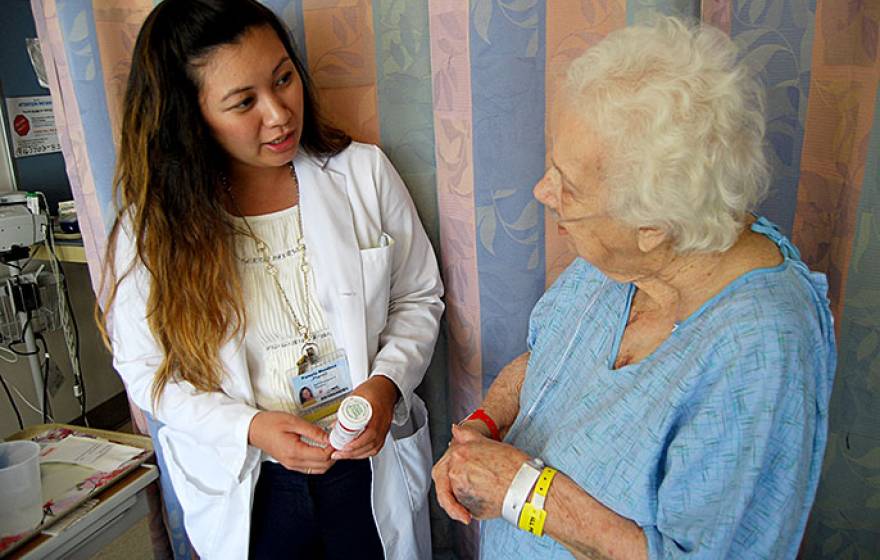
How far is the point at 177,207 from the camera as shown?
47.4 inches

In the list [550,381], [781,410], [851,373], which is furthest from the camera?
[851,373]

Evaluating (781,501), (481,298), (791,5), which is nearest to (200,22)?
(481,298)

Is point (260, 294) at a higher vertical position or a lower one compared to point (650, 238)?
lower

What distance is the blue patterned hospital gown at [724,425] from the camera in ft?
2.55

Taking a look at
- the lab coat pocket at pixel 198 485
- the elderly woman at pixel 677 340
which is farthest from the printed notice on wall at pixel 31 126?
the elderly woman at pixel 677 340

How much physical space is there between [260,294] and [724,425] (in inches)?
33.3

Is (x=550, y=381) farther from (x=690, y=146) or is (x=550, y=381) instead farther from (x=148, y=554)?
(x=148, y=554)

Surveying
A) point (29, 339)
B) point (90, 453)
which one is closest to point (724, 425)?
point (90, 453)

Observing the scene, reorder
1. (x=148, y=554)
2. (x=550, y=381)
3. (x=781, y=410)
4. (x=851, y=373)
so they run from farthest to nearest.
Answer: (x=148, y=554) → (x=851, y=373) → (x=550, y=381) → (x=781, y=410)

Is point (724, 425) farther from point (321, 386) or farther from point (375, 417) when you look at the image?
point (321, 386)

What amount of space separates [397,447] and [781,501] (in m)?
0.75

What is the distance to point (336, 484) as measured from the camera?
1.30 m

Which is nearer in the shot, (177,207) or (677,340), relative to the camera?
(677,340)

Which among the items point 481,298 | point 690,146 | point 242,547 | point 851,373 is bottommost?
point 242,547
